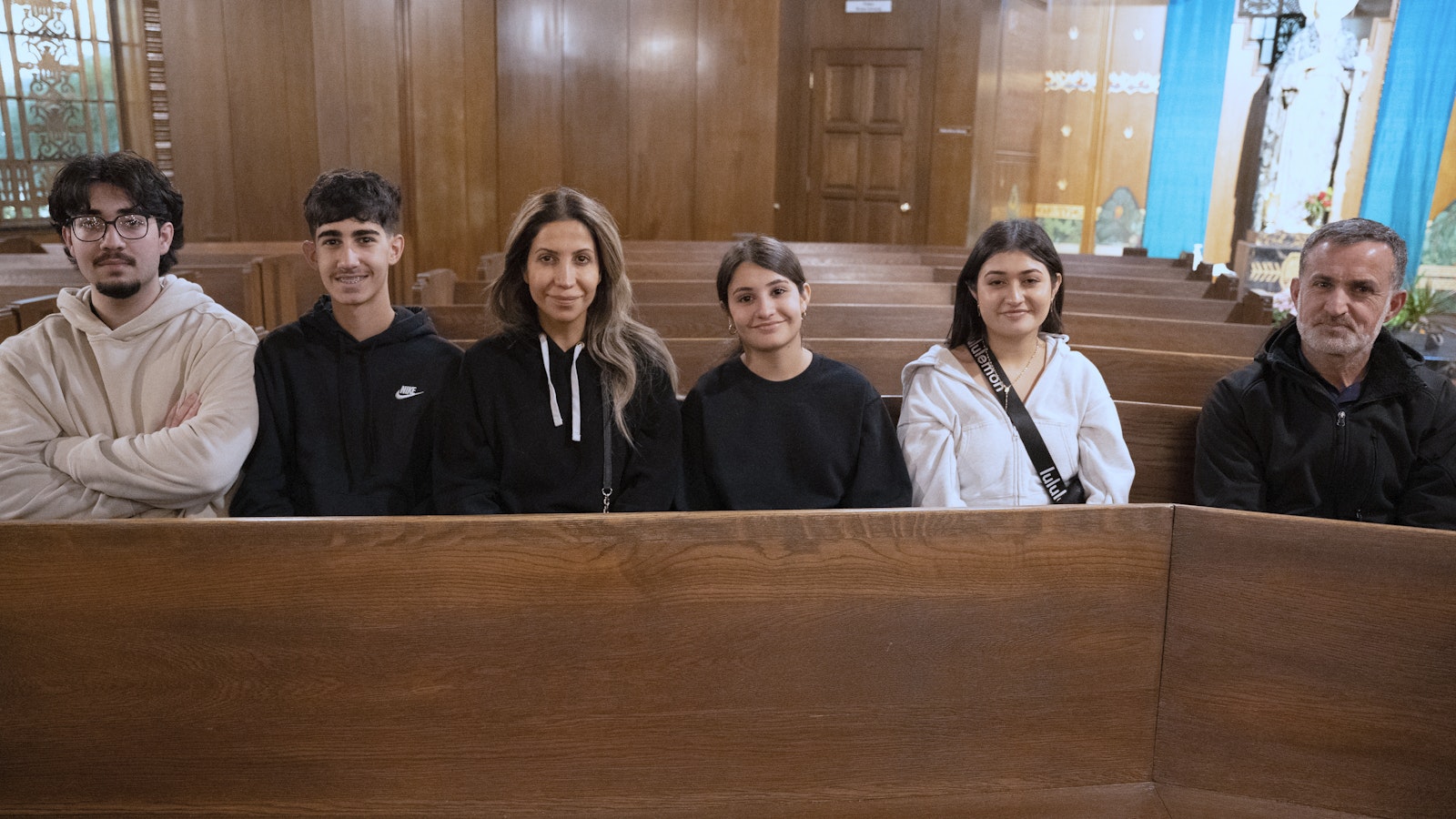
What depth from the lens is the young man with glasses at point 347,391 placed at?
6.51 feet

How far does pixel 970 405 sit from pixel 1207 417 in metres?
0.50

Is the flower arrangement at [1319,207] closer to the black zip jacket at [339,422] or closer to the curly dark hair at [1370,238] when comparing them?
the curly dark hair at [1370,238]

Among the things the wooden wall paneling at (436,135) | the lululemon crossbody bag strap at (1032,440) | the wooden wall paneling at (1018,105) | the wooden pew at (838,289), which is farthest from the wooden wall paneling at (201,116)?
the wooden wall paneling at (1018,105)

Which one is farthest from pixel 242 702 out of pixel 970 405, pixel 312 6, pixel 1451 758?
pixel 312 6

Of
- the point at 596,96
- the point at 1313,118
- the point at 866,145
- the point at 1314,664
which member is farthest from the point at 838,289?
the point at 1313,118

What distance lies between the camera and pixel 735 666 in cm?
139

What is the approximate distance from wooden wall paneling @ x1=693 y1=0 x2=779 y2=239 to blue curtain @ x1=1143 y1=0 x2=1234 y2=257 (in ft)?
11.4

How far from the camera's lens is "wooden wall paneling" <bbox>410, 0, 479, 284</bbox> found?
21.0ft

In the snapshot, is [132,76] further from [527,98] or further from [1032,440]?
[1032,440]

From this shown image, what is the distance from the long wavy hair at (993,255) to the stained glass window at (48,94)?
568 centimetres

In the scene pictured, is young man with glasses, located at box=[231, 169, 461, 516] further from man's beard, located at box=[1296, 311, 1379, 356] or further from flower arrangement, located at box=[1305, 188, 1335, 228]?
flower arrangement, located at box=[1305, 188, 1335, 228]

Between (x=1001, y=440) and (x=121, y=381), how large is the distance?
5.51ft

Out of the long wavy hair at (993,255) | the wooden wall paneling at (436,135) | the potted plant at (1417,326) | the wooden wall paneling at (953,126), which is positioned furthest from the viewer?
the wooden wall paneling at (953,126)

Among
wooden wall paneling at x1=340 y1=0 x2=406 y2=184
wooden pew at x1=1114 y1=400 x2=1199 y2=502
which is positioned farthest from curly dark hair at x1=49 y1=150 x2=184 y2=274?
wooden wall paneling at x1=340 y1=0 x2=406 y2=184
